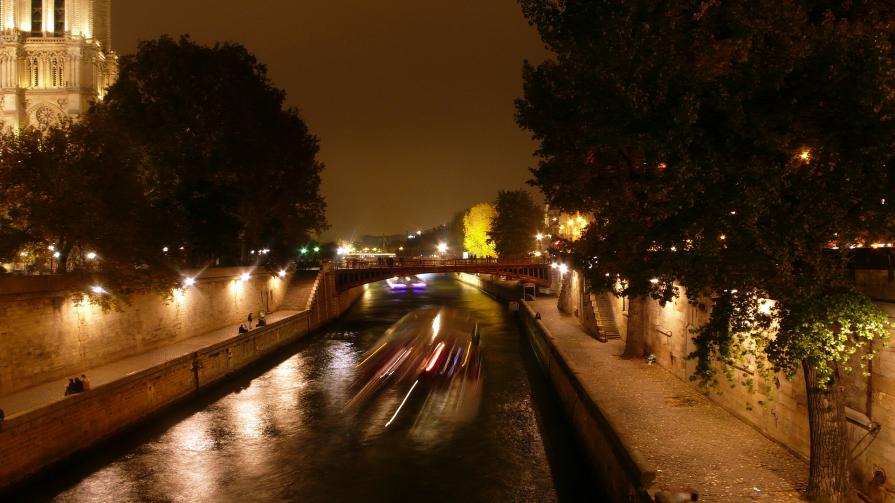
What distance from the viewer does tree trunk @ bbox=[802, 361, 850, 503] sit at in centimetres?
965

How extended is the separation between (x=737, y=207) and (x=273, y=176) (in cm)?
3706

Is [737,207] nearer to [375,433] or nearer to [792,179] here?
[792,179]

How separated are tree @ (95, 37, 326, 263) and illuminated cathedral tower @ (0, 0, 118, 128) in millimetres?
36484

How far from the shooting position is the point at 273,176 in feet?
138

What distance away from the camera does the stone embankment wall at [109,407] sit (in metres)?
15.2

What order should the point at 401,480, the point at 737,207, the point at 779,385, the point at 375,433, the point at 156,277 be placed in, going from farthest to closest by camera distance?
the point at 156,277, the point at 375,433, the point at 401,480, the point at 779,385, the point at 737,207

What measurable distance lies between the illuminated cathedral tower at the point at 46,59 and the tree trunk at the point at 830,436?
2973 inches

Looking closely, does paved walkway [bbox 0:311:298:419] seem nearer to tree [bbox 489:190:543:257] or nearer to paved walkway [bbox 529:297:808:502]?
paved walkway [bbox 529:297:808:502]

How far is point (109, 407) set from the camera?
19.1 meters

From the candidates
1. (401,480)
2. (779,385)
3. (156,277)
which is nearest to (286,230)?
(156,277)

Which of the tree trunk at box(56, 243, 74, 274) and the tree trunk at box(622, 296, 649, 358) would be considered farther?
the tree trunk at box(622, 296, 649, 358)

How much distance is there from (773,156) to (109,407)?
19.4 m

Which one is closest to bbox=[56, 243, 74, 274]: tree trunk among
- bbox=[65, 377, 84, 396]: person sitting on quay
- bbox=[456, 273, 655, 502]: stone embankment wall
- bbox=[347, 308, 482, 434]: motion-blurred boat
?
bbox=[65, 377, 84, 396]: person sitting on quay

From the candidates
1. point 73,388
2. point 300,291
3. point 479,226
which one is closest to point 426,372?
point 73,388
